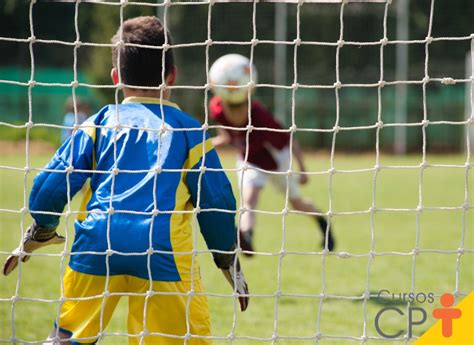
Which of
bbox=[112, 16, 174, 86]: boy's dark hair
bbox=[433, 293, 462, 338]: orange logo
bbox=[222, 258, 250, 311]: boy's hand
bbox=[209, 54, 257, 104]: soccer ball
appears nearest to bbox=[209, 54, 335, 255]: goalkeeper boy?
bbox=[209, 54, 257, 104]: soccer ball

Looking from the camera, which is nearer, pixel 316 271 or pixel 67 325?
pixel 67 325

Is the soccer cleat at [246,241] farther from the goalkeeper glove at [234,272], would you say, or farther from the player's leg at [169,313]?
the player's leg at [169,313]

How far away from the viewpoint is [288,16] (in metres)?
17.9

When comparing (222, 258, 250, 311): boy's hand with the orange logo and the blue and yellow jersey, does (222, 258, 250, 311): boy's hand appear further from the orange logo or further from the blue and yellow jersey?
the orange logo

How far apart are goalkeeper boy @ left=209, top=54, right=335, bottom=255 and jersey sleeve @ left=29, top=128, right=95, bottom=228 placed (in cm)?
262

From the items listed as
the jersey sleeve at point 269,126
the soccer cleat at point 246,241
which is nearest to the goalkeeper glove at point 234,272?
the soccer cleat at point 246,241

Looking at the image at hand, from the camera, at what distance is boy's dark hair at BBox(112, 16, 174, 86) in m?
2.92

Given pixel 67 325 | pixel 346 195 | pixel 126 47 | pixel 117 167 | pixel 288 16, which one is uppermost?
pixel 288 16

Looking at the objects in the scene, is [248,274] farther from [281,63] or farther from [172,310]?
[281,63]

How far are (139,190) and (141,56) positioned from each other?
0.50 meters

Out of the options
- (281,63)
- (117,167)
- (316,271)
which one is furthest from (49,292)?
(281,63)

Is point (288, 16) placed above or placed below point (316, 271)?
above

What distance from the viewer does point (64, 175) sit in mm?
2811

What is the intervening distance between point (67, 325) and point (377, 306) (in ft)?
7.36
